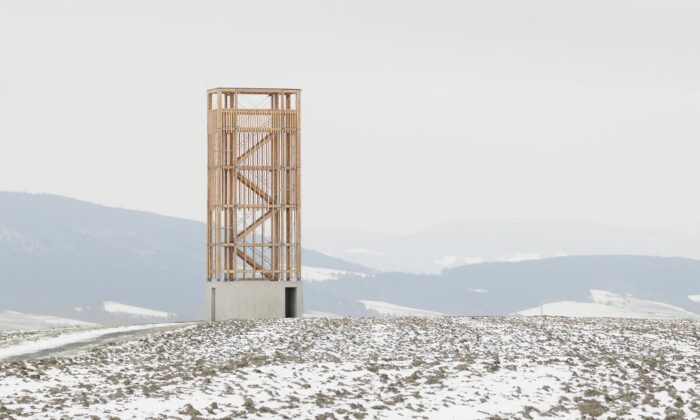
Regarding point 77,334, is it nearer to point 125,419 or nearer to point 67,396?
point 67,396

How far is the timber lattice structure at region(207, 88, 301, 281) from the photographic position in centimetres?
5669

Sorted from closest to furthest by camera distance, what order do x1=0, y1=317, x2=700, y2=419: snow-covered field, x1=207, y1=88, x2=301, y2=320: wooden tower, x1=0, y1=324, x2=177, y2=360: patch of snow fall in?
x1=0, y1=317, x2=700, y2=419: snow-covered field → x1=0, y1=324, x2=177, y2=360: patch of snow → x1=207, y1=88, x2=301, y2=320: wooden tower

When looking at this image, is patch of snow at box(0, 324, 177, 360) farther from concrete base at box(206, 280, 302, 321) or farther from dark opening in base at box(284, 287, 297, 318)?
dark opening in base at box(284, 287, 297, 318)

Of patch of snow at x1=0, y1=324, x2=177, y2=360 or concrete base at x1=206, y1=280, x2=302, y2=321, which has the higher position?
concrete base at x1=206, y1=280, x2=302, y2=321

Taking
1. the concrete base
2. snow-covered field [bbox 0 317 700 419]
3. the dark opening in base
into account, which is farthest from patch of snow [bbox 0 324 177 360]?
the dark opening in base

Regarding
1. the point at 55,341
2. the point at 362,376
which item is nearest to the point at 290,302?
the point at 55,341

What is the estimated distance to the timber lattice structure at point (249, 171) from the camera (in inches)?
2232

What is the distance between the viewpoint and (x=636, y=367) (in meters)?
35.7

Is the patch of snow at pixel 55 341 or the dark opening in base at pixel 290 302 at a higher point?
the dark opening in base at pixel 290 302

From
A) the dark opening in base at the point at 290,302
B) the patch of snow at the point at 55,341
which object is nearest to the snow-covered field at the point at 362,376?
the patch of snow at the point at 55,341

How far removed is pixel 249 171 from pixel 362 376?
25970 millimetres

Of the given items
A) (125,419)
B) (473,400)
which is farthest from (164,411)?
(473,400)

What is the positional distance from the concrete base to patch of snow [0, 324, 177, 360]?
22.2 ft

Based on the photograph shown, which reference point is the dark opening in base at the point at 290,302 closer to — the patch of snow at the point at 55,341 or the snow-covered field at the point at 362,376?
the patch of snow at the point at 55,341
